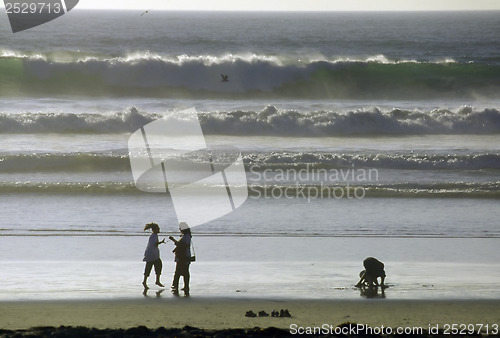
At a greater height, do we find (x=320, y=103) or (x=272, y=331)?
(x=320, y=103)

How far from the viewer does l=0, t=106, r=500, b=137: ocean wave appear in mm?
25953

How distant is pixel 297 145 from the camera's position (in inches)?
945

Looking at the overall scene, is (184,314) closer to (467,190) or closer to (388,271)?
(388,271)

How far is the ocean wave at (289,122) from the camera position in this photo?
2595 centimetres

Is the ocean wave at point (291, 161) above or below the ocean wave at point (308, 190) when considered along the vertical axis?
above

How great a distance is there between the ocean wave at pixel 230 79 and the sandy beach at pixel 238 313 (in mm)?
24533

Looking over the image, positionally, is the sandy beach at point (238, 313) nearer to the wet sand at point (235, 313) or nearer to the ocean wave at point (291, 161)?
the wet sand at point (235, 313)

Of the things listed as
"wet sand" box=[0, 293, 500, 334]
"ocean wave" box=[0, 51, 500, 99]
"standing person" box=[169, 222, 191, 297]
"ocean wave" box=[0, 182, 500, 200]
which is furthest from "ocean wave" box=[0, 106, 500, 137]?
"wet sand" box=[0, 293, 500, 334]

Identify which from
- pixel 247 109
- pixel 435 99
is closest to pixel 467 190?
pixel 247 109

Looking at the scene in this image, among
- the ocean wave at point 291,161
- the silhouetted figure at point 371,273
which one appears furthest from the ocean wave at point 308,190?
→ the silhouetted figure at point 371,273

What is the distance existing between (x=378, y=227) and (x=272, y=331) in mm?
6198

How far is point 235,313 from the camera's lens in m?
8.94

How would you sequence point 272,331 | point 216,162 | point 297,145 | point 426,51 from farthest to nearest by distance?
1. point 426,51
2. point 297,145
3. point 216,162
4. point 272,331

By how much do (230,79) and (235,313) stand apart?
26.7 m
